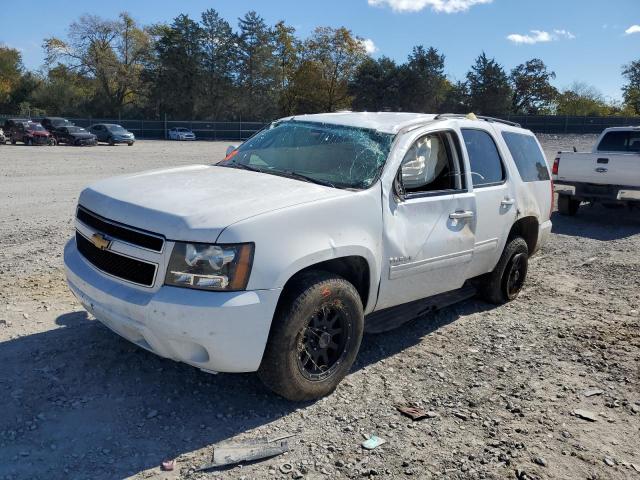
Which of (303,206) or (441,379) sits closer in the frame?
(303,206)

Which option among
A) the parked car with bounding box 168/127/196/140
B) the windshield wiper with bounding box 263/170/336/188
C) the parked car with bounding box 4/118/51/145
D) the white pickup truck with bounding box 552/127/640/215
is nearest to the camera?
the windshield wiper with bounding box 263/170/336/188

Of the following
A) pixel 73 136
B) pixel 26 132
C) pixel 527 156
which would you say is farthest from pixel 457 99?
pixel 527 156

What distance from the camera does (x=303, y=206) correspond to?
341 cm

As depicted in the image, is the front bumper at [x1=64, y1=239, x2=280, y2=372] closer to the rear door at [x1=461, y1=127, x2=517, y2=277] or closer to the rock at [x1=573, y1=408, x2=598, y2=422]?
the rock at [x1=573, y1=408, x2=598, y2=422]

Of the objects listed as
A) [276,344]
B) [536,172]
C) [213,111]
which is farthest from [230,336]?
[213,111]

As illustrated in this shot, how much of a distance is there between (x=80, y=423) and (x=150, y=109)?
7014 cm

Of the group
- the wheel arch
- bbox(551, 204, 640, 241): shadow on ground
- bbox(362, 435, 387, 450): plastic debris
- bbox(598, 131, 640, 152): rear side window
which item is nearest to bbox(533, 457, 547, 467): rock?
bbox(362, 435, 387, 450): plastic debris

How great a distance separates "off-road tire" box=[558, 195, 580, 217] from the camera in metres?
11.9

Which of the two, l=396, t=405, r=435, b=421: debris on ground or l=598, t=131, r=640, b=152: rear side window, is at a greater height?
l=598, t=131, r=640, b=152: rear side window

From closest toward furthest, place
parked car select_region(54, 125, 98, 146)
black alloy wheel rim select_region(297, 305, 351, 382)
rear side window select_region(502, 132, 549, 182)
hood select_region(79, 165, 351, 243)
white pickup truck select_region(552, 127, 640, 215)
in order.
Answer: hood select_region(79, 165, 351, 243) < black alloy wheel rim select_region(297, 305, 351, 382) < rear side window select_region(502, 132, 549, 182) < white pickup truck select_region(552, 127, 640, 215) < parked car select_region(54, 125, 98, 146)

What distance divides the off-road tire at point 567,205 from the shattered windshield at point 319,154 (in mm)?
8695

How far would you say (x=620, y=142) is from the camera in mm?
12477

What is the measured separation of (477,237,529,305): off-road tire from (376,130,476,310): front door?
2.82 ft

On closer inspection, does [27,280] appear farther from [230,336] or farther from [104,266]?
[230,336]
